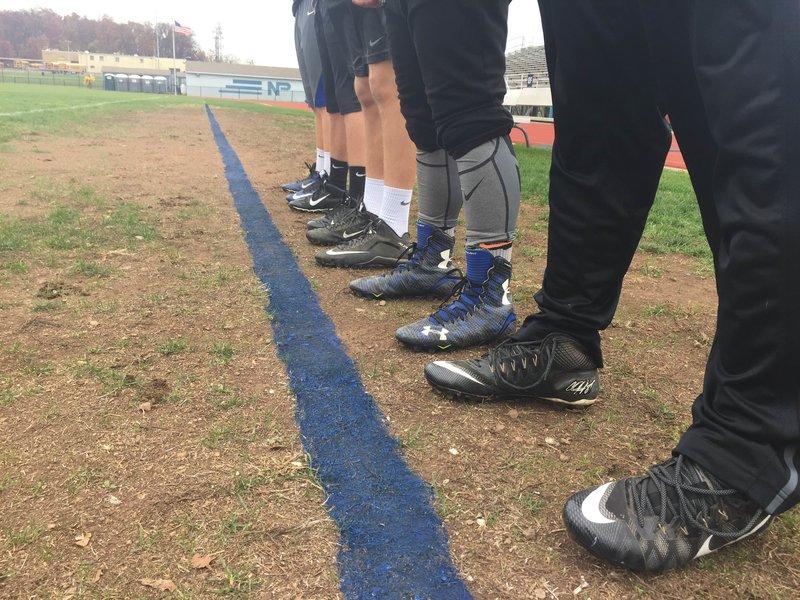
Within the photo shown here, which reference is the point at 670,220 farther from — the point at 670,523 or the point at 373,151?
the point at 670,523

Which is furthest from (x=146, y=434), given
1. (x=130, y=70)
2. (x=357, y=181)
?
(x=130, y=70)

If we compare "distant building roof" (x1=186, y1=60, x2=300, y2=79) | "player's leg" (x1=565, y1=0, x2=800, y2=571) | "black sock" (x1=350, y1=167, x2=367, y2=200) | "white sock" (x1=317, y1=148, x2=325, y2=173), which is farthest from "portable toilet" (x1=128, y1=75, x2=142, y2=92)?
"player's leg" (x1=565, y1=0, x2=800, y2=571)

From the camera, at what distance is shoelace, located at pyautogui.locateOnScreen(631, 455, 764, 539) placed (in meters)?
0.94

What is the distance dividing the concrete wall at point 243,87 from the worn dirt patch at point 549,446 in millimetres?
58658

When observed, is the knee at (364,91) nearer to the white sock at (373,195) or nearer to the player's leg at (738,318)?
the white sock at (373,195)

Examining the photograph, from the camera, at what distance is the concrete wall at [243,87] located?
2247 inches

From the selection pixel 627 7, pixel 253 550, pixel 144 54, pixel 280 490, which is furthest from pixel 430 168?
pixel 144 54

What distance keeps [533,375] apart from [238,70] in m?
66.5

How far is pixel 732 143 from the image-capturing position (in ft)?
2.89

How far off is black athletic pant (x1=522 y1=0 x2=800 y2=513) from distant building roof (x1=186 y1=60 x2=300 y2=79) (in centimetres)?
6307

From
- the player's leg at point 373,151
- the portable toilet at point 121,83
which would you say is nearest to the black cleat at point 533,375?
the player's leg at point 373,151

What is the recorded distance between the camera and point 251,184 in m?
4.98

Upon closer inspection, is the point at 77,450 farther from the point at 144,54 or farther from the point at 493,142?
the point at 144,54

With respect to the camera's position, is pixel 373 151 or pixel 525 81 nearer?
pixel 373 151
